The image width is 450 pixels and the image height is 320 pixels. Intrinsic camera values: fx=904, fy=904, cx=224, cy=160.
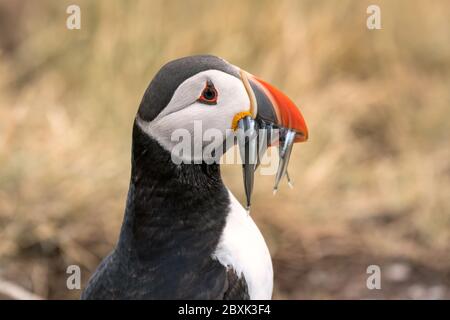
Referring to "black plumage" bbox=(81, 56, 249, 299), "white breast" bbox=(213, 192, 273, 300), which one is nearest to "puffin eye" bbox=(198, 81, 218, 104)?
"black plumage" bbox=(81, 56, 249, 299)

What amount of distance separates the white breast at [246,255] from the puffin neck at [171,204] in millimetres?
34

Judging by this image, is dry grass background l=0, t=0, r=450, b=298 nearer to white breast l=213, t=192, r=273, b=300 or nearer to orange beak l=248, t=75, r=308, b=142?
white breast l=213, t=192, r=273, b=300

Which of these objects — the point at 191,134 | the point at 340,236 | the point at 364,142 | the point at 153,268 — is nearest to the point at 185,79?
the point at 191,134

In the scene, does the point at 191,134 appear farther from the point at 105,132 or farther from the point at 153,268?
the point at 105,132

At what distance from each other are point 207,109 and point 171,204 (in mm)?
387

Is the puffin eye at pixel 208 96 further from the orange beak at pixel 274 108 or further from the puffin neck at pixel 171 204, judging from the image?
the puffin neck at pixel 171 204

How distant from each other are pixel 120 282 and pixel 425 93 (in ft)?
12.3

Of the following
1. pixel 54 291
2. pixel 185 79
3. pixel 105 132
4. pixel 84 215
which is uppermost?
pixel 185 79

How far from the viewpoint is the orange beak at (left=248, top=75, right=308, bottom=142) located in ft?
9.72

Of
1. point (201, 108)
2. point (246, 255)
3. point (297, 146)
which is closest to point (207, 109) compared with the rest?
point (201, 108)

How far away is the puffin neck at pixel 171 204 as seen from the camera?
3.06 metres

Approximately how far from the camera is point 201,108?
2916mm

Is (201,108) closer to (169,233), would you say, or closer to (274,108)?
(274,108)

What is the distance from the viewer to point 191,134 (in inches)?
116
